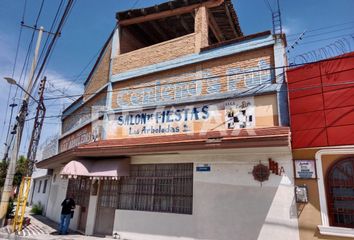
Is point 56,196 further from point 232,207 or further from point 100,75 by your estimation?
point 232,207

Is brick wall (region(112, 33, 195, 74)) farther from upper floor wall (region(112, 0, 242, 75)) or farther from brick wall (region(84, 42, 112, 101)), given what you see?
brick wall (region(84, 42, 112, 101))

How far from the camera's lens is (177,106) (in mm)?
9766

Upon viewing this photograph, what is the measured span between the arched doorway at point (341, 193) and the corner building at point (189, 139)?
92 centimetres

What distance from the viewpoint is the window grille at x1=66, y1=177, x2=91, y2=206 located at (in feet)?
38.8

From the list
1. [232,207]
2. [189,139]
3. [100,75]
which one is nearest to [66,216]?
[100,75]

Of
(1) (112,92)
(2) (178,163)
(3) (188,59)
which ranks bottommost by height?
(2) (178,163)

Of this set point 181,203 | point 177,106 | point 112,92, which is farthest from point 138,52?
point 181,203

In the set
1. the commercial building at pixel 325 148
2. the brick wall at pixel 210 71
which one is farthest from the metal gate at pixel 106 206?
the commercial building at pixel 325 148

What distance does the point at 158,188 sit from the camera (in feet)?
31.0

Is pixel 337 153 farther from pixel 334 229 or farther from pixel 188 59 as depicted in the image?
pixel 188 59

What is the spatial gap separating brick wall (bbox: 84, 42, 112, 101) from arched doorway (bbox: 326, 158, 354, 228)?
970 cm

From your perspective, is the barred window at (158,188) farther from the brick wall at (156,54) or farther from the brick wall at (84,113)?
the brick wall at (156,54)

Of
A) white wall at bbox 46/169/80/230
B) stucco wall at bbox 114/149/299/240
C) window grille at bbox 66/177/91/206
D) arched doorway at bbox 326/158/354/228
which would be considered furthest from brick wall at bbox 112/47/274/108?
white wall at bbox 46/169/80/230

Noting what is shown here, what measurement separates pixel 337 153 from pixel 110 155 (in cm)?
725
